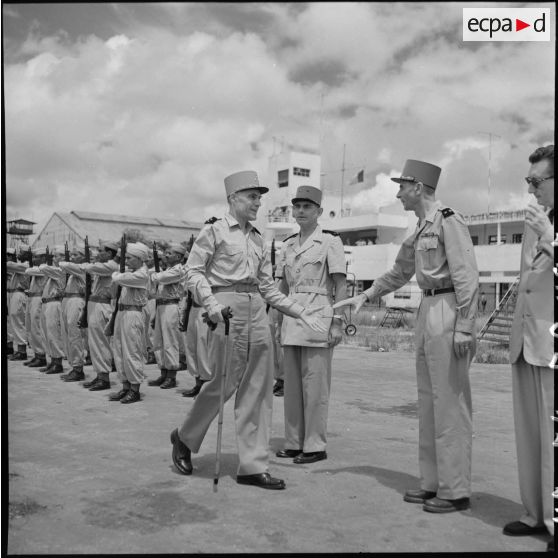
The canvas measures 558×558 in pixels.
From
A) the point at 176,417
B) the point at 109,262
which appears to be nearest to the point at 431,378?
the point at 176,417

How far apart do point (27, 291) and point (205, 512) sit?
9308 mm

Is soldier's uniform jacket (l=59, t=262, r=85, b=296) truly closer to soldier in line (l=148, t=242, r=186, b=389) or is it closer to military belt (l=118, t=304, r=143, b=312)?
soldier in line (l=148, t=242, r=186, b=389)

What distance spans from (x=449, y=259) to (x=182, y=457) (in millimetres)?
2341

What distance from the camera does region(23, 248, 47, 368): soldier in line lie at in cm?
1145

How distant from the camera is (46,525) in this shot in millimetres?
3777

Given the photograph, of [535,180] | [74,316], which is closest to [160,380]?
[74,316]

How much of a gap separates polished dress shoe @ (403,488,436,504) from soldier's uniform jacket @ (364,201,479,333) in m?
1.10

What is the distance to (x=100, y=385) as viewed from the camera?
8.96 meters

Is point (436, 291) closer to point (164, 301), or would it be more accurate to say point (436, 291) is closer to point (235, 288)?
point (235, 288)

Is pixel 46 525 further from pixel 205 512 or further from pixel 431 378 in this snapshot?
pixel 431 378

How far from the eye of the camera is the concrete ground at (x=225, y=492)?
3.64m

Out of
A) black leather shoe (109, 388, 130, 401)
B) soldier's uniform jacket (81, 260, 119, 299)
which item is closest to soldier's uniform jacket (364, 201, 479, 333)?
black leather shoe (109, 388, 130, 401)

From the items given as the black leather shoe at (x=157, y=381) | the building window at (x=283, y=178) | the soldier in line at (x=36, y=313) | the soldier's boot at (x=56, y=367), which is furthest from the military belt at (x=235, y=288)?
the building window at (x=283, y=178)

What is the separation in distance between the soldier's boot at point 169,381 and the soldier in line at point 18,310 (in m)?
3.99
